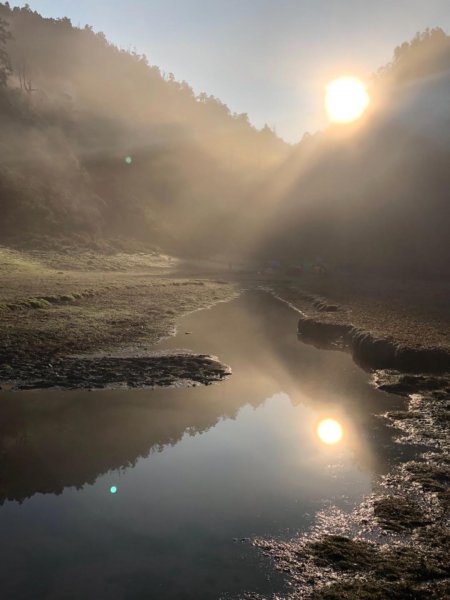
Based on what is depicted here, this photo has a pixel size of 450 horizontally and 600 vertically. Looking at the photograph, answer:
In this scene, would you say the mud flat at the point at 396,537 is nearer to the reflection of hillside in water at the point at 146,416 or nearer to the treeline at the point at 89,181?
the reflection of hillside in water at the point at 146,416

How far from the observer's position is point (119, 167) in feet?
545

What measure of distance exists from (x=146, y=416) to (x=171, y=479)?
454 cm

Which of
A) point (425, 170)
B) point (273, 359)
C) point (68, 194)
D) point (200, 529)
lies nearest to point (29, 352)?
point (273, 359)

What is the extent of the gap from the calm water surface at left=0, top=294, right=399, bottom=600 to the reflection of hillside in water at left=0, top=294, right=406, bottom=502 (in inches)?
2.4

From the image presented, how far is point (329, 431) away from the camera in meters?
16.4

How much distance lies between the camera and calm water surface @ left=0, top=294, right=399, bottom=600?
8961mm

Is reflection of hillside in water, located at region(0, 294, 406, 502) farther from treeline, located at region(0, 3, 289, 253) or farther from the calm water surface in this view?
treeline, located at region(0, 3, 289, 253)

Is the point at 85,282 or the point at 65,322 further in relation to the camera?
the point at 85,282

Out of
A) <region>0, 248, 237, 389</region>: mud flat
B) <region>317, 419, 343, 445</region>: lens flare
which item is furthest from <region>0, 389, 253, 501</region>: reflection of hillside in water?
<region>317, 419, 343, 445</region>: lens flare

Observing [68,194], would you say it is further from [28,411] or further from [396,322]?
[28,411]

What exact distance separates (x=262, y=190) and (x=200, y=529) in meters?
171

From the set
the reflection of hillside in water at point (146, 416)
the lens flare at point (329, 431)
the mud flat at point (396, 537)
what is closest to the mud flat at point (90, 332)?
the reflection of hillside in water at point (146, 416)

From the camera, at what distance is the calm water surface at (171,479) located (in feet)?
29.4

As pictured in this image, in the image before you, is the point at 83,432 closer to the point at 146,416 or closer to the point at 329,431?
the point at 146,416
